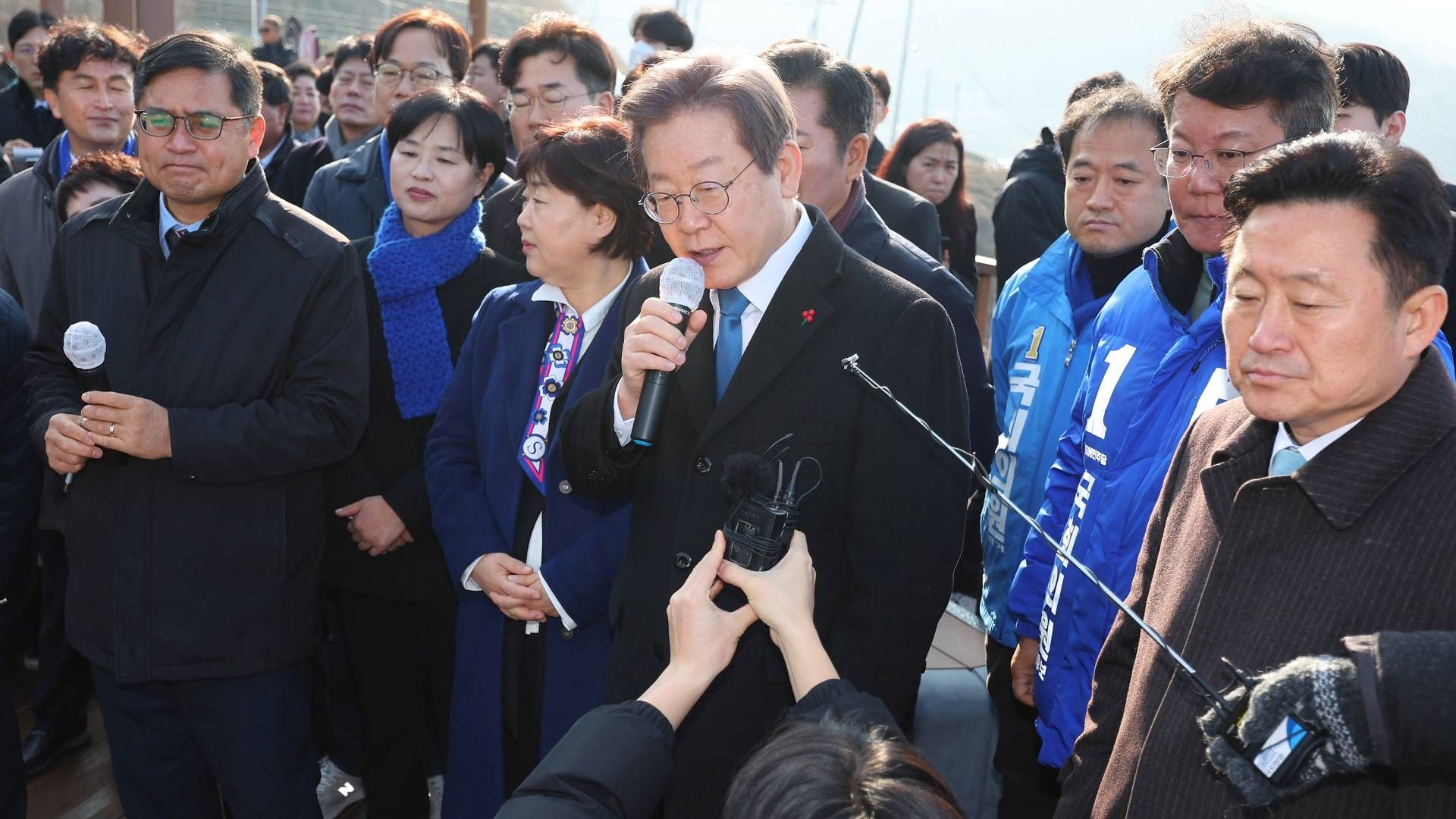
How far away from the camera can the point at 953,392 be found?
205 cm

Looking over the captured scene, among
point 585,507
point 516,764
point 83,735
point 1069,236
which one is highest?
point 1069,236

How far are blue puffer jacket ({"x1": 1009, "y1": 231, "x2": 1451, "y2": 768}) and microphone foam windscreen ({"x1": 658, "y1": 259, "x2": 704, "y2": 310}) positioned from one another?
874mm

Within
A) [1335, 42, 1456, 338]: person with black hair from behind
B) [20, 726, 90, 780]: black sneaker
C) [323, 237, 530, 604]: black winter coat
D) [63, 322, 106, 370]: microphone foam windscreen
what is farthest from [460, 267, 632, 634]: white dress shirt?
[1335, 42, 1456, 338]: person with black hair from behind

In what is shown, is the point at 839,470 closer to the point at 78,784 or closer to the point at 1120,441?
the point at 1120,441

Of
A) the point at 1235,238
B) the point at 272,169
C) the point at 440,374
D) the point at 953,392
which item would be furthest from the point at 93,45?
the point at 1235,238

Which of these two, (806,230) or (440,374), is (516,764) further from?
(806,230)

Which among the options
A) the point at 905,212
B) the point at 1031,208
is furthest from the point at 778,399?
the point at 1031,208

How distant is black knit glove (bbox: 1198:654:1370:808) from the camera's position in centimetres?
121

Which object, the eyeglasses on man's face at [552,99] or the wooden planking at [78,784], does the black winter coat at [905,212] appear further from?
the wooden planking at [78,784]

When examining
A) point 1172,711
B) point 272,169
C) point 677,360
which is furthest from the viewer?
point 272,169

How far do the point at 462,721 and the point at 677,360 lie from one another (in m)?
1.38

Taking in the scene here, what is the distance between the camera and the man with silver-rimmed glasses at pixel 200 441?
2705mm

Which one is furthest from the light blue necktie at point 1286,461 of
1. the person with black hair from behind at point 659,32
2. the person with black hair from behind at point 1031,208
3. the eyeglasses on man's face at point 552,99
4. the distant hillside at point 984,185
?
the distant hillside at point 984,185

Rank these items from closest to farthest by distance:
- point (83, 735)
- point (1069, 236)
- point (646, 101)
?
point (646, 101) → point (1069, 236) → point (83, 735)
